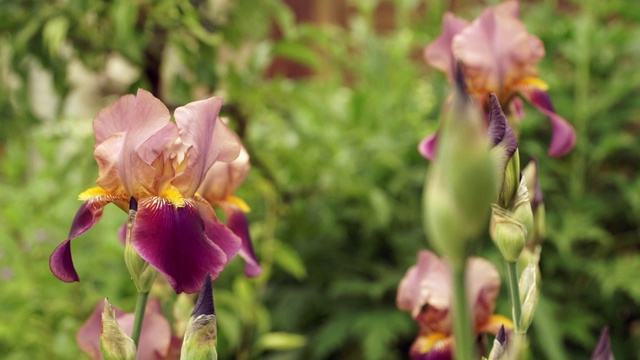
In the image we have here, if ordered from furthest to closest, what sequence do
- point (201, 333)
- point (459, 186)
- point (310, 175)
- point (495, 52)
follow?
point (310, 175), point (495, 52), point (201, 333), point (459, 186)

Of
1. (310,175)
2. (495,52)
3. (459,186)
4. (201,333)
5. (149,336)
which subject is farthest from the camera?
(310,175)

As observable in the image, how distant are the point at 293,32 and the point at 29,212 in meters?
0.54

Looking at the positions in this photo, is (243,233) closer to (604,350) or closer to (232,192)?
(232,192)

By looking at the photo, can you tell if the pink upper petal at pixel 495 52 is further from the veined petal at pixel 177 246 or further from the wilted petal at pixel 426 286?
the veined petal at pixel 177 246

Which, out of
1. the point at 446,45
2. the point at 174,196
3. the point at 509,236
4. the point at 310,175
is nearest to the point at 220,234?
the point at 174,196

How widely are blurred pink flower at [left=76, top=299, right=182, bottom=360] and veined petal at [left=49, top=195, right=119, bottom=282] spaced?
0.05 m

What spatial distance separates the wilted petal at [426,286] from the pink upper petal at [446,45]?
0.53ft

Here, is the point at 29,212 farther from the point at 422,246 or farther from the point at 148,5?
the point at 422,246

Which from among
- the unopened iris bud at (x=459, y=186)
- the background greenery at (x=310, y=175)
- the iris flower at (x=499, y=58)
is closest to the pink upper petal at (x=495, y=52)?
the iris flower at (x=499, y=58)

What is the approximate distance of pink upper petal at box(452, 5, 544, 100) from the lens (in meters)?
0.61

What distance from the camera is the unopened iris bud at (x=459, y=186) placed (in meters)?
0.22

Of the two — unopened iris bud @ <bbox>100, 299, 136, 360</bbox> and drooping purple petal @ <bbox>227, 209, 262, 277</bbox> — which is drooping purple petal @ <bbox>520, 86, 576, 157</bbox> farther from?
unopened iris bud @ <bbox>100, 299, 136, 360</bbox>

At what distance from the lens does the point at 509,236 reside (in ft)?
1.32

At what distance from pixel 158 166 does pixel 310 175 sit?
1015 mm
